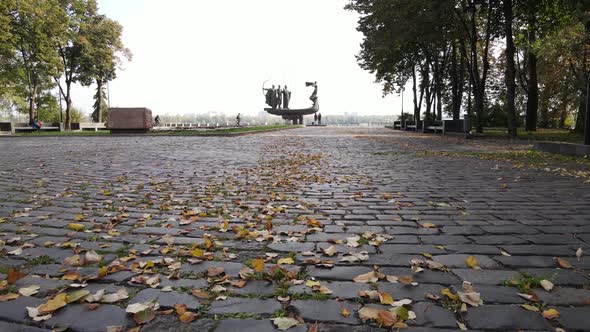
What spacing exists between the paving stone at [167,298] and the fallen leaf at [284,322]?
1.66 ft

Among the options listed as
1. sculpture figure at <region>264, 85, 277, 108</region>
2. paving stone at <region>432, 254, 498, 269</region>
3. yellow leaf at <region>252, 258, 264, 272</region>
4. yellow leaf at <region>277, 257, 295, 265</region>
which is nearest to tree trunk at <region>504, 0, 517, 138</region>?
paving stone at <region>432, 254, 498, 269</region>

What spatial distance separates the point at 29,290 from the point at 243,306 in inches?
55.5

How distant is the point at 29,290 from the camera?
259 centimetres

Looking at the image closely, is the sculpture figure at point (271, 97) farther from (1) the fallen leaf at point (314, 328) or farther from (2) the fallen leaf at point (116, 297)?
(1) the fallen leaf at point (314, 328)

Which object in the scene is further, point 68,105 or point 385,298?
point 68,105

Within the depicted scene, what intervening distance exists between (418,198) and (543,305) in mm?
3233

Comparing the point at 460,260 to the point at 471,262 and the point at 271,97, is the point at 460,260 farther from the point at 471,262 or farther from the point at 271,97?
the point at 271,97

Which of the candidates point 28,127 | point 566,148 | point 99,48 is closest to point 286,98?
point 99,48

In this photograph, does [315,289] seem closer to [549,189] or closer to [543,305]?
[543,305]

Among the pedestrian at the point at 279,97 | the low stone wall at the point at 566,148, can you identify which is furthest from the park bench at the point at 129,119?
the pedestrian at the point at 279,97

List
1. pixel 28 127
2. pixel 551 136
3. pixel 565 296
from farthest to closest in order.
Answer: pixel 28 127, pixel 551 136, pixel 565 296

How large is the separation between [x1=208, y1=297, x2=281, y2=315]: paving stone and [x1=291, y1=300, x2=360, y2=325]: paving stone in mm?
136

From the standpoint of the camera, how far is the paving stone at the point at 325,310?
223 cm

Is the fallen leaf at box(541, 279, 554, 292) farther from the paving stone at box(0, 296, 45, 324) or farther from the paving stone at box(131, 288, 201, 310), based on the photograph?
the paving stone at box(0, 296, 45, 324)
